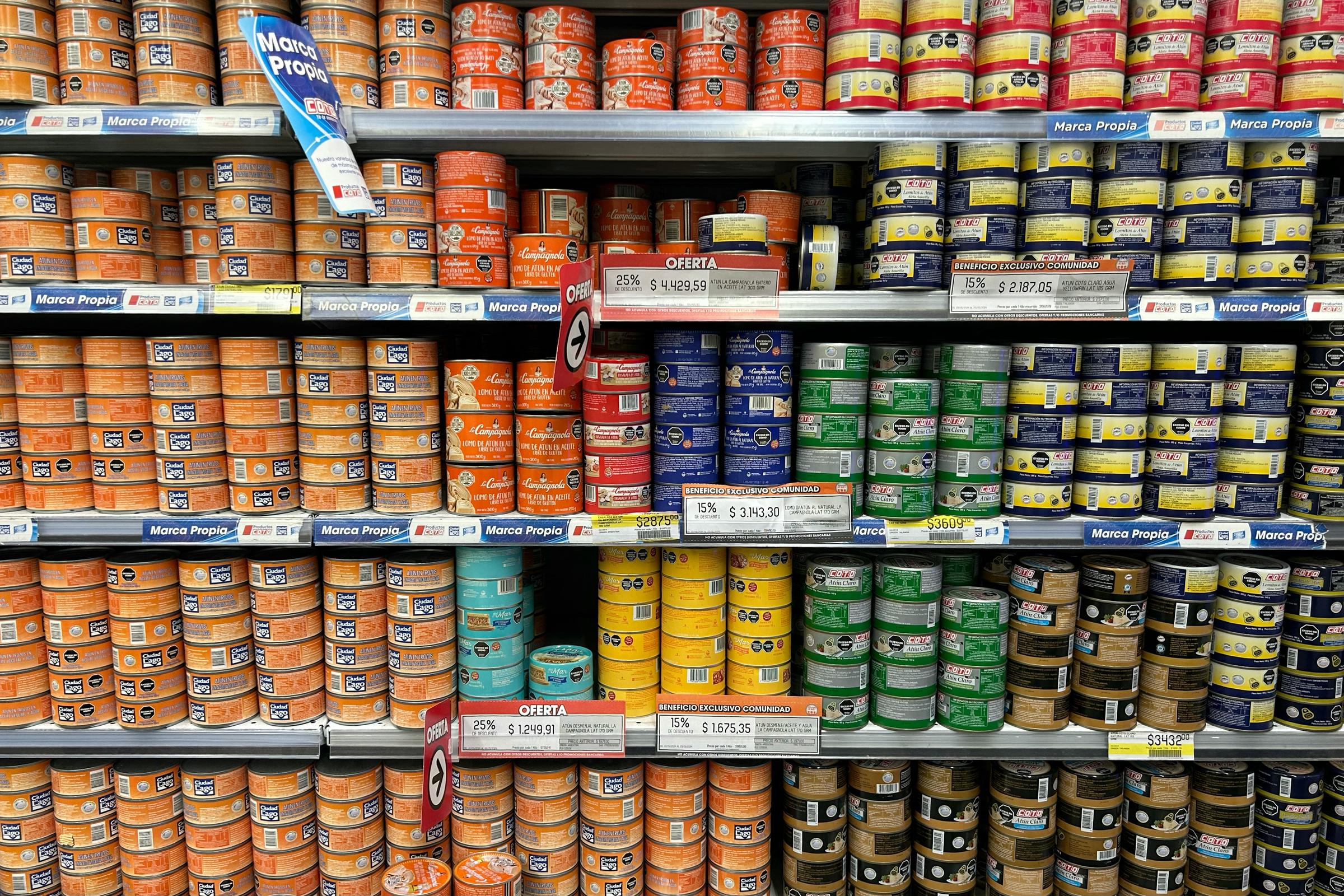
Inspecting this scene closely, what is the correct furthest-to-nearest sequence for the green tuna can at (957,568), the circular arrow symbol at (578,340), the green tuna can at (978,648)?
the green tuna can at (957,568), the green tuna can at (978,648), the circular arrow symbol at (578,340)

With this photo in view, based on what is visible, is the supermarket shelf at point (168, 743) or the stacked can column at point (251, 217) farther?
the supermarket shelf at point (168, 743)

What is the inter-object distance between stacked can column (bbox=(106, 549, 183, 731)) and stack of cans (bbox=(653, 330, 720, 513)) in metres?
1.22

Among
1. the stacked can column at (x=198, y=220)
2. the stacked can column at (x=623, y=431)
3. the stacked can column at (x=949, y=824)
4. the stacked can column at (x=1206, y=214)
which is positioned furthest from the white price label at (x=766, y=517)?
the stacked can column at (x=198, y=220)

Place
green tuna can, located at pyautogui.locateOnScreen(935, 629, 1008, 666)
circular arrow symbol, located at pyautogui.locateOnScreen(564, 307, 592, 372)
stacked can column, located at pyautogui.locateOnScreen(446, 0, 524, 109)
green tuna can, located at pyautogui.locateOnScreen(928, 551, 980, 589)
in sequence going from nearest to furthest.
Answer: circular arrow symbol, located at pyautogui.locateOnScreen(564, 307, 592, 372) → stacked can column, located at pyautogui.locateOnScreen(446, 0, 524, 109) → green tuna can, located at pyautogui.locateOnScreen(935, 629, 1008, 666) → green tuna can, located at pyautogui.locateOnScreen(928, 551, 980, 589)

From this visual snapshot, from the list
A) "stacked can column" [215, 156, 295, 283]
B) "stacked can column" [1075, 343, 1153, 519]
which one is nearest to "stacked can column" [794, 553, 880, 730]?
"stacked can column" [1075, 343, 1153, 519]

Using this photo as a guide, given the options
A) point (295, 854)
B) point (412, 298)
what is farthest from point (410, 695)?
point (412, 298)

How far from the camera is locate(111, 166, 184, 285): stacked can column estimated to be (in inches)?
77.7

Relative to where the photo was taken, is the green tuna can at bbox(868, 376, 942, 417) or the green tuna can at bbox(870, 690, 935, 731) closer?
the green tuna can at bbox(868, 376, 942, 417)

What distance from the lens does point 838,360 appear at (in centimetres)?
186

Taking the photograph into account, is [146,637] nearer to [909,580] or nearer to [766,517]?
[766,517]

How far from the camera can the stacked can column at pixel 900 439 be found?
1886mm

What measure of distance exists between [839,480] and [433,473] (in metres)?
1.09

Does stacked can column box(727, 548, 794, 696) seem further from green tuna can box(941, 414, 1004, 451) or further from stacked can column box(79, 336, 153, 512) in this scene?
stacked can column box(79, 336, 153, 512)

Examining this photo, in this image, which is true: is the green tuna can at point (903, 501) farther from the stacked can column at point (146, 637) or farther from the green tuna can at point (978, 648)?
the stacked can column at point (146, 637)
